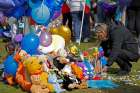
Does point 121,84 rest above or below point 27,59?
below

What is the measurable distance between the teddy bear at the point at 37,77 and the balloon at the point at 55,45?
69 centimetres

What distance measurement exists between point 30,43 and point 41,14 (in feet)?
2.33

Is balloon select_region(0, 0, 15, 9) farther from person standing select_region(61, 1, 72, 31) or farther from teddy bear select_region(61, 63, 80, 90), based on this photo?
person standing select_region(61, 1, 72, 31)

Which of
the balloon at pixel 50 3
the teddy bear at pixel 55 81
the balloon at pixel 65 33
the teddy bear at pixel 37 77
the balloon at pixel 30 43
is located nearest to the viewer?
the teddy bear at pixel 37 77

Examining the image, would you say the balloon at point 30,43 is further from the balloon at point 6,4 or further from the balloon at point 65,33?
the balloon at point 65,33

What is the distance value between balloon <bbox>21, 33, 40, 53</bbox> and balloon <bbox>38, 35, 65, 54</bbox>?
0.22 m

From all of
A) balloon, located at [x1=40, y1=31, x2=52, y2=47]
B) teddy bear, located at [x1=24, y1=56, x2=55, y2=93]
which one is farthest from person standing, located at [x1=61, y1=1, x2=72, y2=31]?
teddy bear, located at [x1=24, y1=56, x2=55, y2=93]

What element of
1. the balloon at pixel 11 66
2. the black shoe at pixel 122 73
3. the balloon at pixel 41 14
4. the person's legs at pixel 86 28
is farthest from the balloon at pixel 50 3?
the person's legs at pixel 86 28

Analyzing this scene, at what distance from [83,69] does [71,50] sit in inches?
17.5

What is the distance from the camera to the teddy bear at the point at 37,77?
636 cm

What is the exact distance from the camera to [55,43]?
7418 millimetres

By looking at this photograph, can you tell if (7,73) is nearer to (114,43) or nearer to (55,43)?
(55,43)

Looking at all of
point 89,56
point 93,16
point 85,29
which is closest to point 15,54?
point 89,56

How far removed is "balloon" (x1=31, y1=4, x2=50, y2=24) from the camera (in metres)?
7.39
